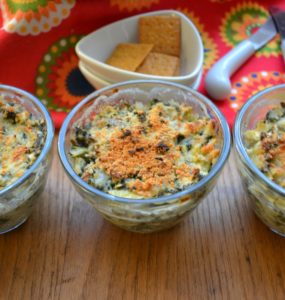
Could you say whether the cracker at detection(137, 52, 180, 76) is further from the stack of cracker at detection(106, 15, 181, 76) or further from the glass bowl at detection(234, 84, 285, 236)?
the glass bowl at detection(234, 84, 285, 236)

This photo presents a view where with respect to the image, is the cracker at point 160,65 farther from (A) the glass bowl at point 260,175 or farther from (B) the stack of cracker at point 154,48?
(A) the glass bowl at point 260,175

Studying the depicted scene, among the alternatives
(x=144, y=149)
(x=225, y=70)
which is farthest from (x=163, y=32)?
(x=144, y=149)

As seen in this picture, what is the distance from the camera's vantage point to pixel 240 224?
128 centimetres

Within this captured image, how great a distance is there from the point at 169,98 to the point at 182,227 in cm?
44

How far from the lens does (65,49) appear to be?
178 centimetres

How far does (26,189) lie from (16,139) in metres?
0.20

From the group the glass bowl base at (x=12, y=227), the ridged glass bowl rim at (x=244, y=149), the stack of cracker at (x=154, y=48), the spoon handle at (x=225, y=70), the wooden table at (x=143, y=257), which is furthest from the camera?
the stack of cracker at (x=154, y=48)

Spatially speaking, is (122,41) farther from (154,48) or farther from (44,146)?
(44,146)

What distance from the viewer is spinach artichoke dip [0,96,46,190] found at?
3.80ft

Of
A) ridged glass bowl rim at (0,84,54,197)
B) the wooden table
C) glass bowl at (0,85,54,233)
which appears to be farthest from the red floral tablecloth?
the wooden table

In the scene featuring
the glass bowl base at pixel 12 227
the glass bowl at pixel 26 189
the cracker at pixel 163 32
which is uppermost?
the cracker at pixel 163 32

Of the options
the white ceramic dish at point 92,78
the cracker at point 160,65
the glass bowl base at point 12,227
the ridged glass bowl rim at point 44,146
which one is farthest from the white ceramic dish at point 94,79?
the glass bowl base at point 12,227

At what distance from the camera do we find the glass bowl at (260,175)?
105 centimetres

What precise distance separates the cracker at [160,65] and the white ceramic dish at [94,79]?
0.11 meters
